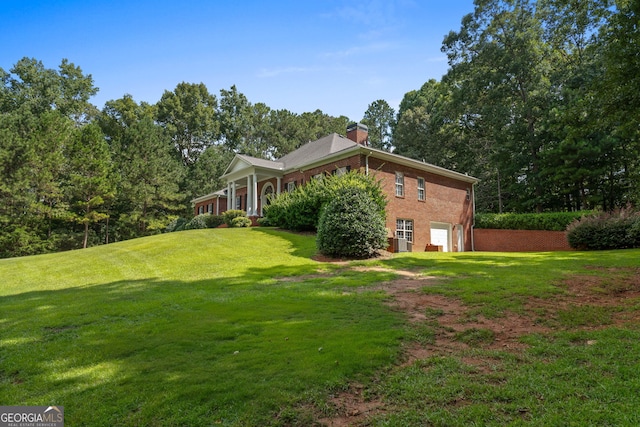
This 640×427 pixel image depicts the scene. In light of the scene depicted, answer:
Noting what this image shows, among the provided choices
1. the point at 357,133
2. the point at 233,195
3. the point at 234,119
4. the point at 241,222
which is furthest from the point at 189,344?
the point at 234,119

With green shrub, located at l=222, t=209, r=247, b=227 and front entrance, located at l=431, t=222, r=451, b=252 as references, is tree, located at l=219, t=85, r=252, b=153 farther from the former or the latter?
front entrance, located at l=431, t=222, r=451, b=252

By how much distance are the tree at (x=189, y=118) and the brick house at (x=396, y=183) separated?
2242 cm

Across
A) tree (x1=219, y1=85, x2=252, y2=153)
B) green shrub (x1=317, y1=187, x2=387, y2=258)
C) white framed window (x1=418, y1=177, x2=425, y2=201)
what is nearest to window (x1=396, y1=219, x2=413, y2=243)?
white framed window (x1=418, y1=177, x2=425, y2=201)

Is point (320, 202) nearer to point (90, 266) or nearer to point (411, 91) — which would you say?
point (90, 266)

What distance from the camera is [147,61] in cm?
1205

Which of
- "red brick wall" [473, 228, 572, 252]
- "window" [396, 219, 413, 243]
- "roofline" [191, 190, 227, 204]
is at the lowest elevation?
"red brick wall" [473, 228, 572, 252]

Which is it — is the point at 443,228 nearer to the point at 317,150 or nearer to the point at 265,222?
the point at 317,150

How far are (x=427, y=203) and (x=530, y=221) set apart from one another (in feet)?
20.8

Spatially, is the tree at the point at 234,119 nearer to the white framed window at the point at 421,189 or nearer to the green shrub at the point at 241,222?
the green shrub at the point at 241,222

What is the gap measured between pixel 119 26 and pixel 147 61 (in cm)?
172

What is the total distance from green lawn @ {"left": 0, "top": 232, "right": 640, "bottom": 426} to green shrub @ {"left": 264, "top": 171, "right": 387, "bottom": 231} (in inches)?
264

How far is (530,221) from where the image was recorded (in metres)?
22.9

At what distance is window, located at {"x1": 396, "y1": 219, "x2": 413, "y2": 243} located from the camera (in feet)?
68.3

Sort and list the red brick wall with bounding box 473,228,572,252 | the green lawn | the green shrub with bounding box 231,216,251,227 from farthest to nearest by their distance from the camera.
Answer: the green shrub with bounding box 231,216,251,227
the red brick wall with bounding box 473,228,572,252
the green lawn
